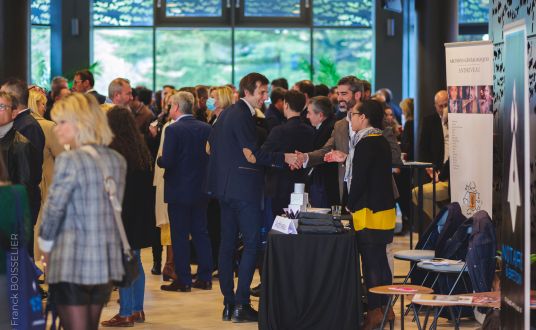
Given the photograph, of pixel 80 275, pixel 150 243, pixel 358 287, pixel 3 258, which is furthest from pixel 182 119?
pixel 80 275

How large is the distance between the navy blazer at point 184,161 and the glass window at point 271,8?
13309mm

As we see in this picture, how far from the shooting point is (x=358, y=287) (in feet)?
A: 22.9

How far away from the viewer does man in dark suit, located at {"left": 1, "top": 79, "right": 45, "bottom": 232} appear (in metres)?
7.29

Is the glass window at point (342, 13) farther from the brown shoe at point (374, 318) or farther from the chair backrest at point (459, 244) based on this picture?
the brown shoe at point (374, 318)

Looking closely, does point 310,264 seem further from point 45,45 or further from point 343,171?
point 45,45

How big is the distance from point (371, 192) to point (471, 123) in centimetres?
159

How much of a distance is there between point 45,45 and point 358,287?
1518 centimetres

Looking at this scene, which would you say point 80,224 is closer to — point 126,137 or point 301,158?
point 126,137

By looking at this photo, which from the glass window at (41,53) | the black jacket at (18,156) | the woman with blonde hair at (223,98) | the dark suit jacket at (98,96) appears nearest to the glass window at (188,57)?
the glass window at (41,53)

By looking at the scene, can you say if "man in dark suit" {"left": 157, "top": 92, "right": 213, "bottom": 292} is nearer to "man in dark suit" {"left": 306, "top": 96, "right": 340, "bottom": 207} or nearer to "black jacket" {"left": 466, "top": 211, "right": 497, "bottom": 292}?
"man in dark suit" {"left": 306, "top": 96, "right": 340, "bottom": 207}

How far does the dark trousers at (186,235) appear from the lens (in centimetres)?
884

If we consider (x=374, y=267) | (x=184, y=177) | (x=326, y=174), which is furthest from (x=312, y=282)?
(x=184, y=177)

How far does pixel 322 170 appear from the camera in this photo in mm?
8625

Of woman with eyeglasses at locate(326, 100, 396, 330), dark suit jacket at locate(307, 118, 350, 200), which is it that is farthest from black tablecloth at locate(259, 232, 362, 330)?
dark suit jacket at locate(307, 118, 350, 200)
